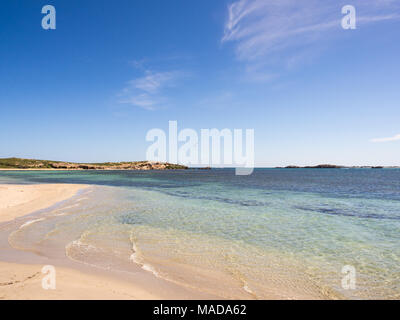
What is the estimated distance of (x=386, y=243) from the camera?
11.2 metres

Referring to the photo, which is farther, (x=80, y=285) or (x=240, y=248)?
(x=240, y=248)

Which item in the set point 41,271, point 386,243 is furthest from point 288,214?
point 41,271

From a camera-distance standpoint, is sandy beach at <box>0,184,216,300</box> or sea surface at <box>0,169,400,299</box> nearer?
sandy beach at <box>0,184,216,300</box>

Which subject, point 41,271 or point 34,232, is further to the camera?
point 34,232

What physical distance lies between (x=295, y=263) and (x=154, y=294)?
581cm

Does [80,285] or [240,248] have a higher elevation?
[80,285]

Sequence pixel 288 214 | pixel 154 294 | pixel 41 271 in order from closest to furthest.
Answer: pixel 154 294 < pixel 41 271 < pixel 288 214

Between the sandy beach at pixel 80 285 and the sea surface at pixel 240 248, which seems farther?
the sea surface at pixel 240 248

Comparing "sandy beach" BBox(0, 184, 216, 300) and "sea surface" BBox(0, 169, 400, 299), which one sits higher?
"sandy beach" BBox(0, 184, 216, 300)

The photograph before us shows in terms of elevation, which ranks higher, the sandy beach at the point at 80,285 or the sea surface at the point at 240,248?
the sandy beach at the point at 80,285
